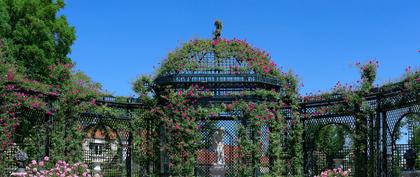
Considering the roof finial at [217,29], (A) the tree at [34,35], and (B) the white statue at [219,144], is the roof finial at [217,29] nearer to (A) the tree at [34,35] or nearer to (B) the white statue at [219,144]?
(B) the white statue at [219,144]

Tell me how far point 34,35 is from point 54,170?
12.1m

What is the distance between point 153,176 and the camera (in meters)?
13.3

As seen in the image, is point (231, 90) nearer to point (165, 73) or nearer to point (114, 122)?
point (165, 73)

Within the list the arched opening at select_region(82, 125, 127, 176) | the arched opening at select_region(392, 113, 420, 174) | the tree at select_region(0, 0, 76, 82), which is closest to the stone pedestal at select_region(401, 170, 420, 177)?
the arched opening at select_region(392, 113, 420, 174)

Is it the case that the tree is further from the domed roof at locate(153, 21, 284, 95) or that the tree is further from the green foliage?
the green foliage

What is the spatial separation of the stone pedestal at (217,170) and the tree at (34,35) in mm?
9763

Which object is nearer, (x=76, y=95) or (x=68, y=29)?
(x=76, y=95)

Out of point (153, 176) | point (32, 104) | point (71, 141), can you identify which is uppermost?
point (32, 104)

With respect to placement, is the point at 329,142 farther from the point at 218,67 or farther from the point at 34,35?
the point at 34,35

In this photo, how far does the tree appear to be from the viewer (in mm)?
20766

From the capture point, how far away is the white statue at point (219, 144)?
1297 centimetres

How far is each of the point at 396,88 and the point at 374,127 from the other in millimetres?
1234

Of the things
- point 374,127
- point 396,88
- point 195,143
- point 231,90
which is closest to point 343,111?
point 374,127

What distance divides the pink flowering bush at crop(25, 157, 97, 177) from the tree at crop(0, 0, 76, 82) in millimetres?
9660
